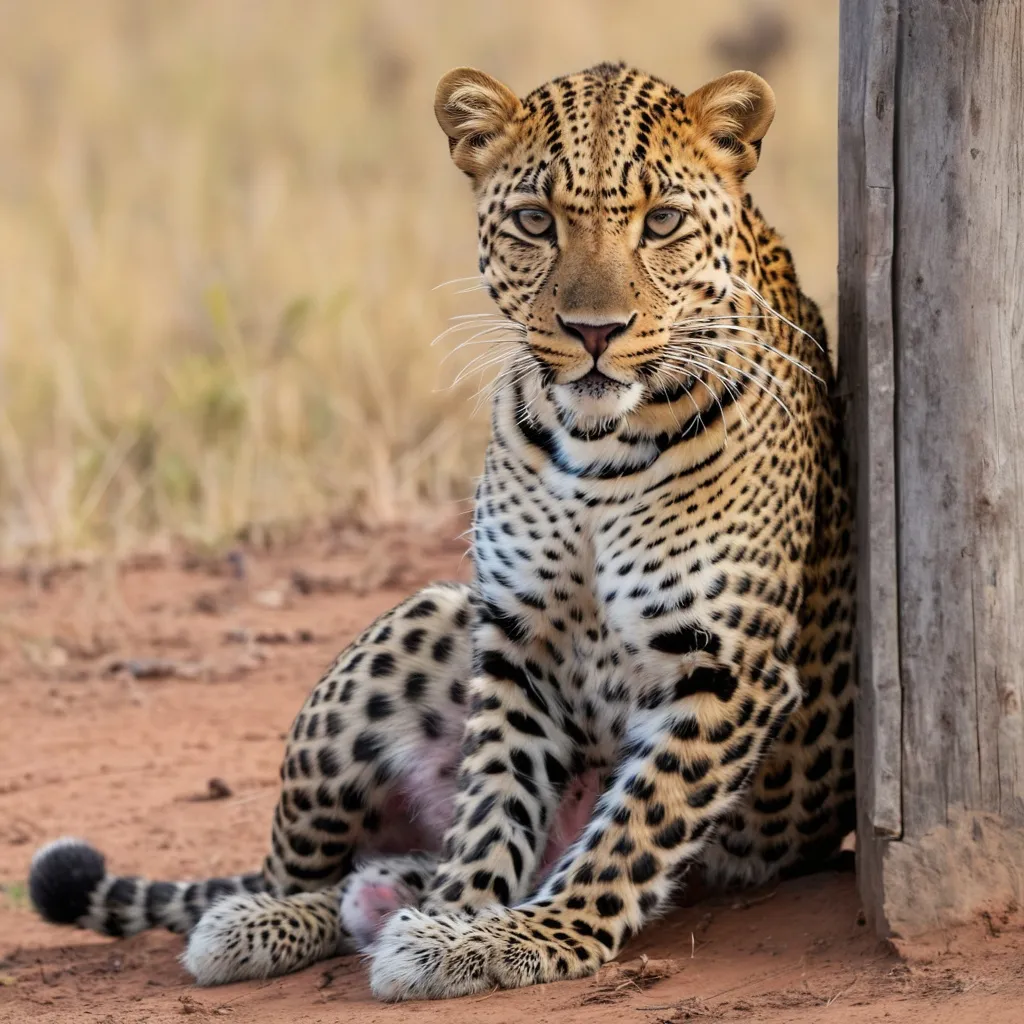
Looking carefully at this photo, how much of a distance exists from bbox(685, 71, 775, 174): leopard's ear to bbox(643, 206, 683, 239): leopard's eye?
243 millimetres

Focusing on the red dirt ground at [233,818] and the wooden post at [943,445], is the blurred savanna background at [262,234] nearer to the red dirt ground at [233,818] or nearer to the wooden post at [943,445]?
the red dirt ground at [233,818]

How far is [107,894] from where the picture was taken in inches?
194

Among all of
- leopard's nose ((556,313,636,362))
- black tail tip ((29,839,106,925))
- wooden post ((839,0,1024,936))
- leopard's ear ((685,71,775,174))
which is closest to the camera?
wooden post ((839,0,1024,936))

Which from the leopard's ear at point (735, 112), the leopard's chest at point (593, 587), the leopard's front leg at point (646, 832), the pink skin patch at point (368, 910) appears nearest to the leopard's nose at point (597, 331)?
the leopard's chest at point (593, 587)

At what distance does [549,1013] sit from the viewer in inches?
149

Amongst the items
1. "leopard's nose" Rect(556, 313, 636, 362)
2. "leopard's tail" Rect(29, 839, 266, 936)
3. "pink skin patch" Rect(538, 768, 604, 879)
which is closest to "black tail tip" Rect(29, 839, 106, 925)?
"leopard's tail" Rect(29, 839, 266, 936)

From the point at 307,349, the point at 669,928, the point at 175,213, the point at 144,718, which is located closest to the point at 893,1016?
the point at 669,928

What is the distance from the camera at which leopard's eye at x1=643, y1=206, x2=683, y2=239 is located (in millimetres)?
4090

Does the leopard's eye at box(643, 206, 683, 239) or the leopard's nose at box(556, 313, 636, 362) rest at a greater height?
the leopard's eye at box(643, 206, 683, 239)

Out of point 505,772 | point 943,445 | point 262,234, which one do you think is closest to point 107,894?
point 505,772

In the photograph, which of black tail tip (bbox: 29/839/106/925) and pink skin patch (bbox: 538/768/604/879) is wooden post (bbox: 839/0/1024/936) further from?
black tail tip (bbox: 29/839/106/925)

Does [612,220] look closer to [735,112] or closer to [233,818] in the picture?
[735,112]

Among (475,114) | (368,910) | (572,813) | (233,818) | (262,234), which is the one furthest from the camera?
(262,234)

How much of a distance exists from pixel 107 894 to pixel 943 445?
252cm
